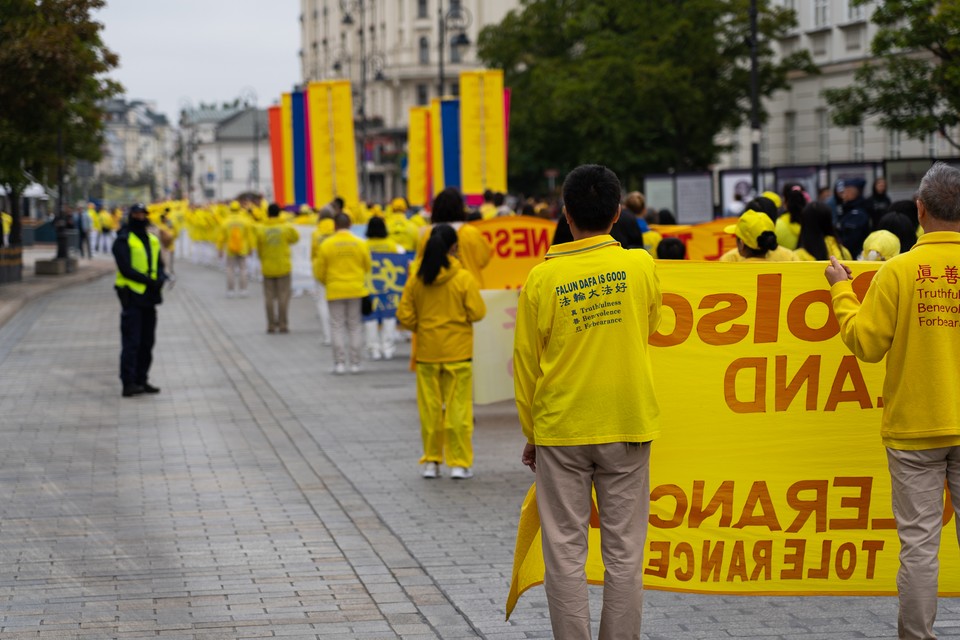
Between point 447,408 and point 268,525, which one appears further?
point 447,408

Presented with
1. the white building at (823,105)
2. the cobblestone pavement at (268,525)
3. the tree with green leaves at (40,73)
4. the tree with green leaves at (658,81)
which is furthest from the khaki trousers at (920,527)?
→ the tree with green leaves at (658,81)

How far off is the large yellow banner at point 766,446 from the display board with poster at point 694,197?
75.1 feet

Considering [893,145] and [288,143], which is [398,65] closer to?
[893,145]

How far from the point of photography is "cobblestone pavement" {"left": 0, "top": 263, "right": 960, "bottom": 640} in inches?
256

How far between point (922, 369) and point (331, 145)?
777 inches

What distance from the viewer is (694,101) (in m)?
37.1

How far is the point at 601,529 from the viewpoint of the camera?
17.2ft

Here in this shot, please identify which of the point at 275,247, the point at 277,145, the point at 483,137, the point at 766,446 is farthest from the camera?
the point at 277,145

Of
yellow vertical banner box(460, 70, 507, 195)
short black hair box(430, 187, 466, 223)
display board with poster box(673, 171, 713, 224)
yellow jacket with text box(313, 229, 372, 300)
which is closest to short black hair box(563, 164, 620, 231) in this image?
short black hair box(430, 187, 466, 223)

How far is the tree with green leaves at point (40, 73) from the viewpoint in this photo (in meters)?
29.7

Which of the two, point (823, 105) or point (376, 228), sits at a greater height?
point (823, 105)

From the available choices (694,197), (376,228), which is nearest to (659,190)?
(694,197)

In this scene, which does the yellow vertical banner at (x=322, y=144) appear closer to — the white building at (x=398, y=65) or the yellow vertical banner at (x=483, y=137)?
the yellow vertical banner at (x=483, y=137)

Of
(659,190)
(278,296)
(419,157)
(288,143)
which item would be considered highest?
(288,143)
